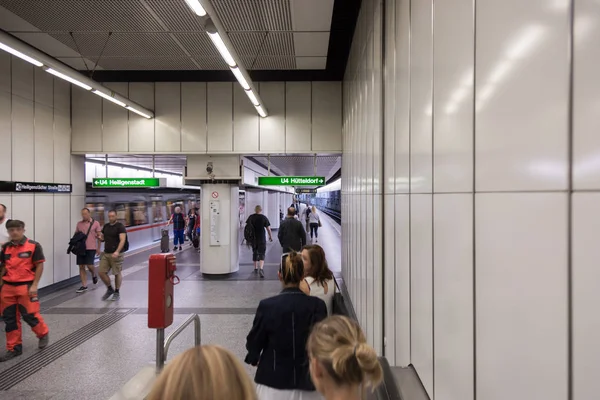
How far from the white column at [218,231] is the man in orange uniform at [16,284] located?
165 inches

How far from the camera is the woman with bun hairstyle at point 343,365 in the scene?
1198 millimetres

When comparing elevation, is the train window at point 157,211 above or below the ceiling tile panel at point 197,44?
below

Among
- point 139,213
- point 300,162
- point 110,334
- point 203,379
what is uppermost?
point 300,162

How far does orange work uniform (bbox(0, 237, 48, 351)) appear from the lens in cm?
399

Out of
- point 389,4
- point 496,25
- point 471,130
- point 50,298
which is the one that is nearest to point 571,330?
point 471,130

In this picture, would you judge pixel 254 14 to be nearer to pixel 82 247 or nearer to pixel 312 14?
pixel 312 14

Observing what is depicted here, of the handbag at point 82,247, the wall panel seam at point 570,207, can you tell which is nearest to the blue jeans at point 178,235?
the handbag at point 82,247

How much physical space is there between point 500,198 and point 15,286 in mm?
5061

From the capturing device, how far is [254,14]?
16.3 ft

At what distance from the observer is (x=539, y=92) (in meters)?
1.02

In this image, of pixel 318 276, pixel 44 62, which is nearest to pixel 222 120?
pixel 44 62

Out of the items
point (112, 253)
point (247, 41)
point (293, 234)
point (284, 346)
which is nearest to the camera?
point (284, 346)

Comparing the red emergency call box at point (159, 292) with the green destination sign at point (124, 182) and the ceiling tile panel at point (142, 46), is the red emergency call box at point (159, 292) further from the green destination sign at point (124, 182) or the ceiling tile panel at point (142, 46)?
the green destination sign at point (124, 182)

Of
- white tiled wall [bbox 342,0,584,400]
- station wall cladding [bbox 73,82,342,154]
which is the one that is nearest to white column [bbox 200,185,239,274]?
station wall cladding [bbox 73,82,342,154]
